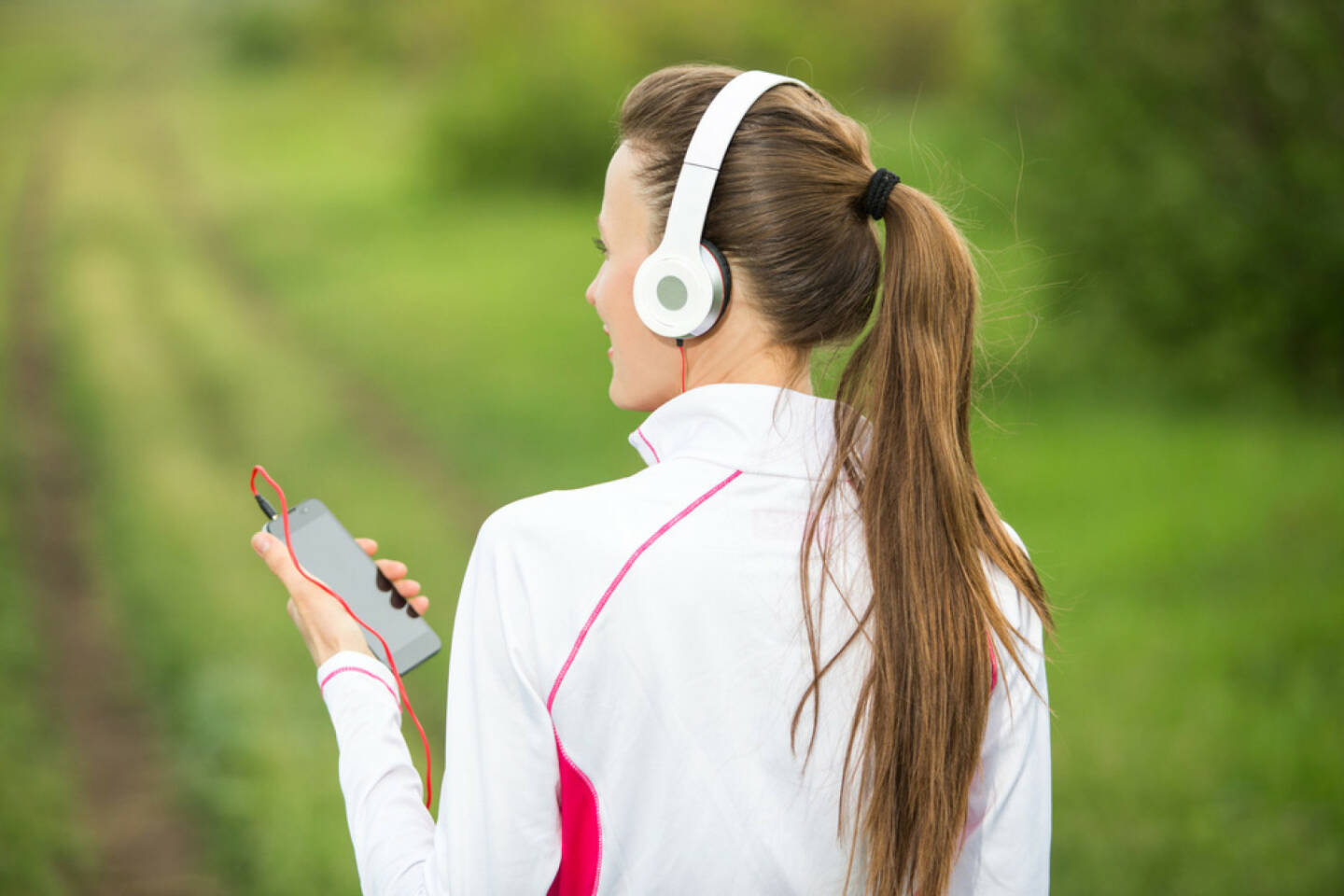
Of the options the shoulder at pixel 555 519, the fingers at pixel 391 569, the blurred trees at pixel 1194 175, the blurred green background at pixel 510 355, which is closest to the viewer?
the shoulder at pixel 555 519

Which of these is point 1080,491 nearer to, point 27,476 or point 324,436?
point 324,436

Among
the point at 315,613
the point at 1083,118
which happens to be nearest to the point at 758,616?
the point at 315,613

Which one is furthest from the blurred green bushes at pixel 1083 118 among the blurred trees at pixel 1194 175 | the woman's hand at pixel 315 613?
the woman's hand at pixel 315 613

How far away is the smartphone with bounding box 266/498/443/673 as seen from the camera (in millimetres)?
939

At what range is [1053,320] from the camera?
3324mm

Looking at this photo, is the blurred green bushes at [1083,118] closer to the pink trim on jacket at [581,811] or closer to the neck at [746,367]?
the neck at [746,367]

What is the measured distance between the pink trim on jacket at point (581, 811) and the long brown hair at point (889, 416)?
0.30ft

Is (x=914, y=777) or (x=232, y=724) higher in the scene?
(x=914, y=777)

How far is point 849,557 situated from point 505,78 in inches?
111

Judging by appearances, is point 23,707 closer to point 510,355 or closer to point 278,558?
point 510,355

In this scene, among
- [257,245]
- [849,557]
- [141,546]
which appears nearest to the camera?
[849,557]

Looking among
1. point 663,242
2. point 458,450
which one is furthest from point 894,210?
point 458,450

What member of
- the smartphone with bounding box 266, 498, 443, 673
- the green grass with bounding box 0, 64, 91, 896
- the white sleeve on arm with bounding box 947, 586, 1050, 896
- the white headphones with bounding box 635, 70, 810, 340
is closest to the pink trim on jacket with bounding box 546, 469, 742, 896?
the white headphones with bounding box 635, 70, 810, 340

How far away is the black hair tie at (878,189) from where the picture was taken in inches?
27.5
